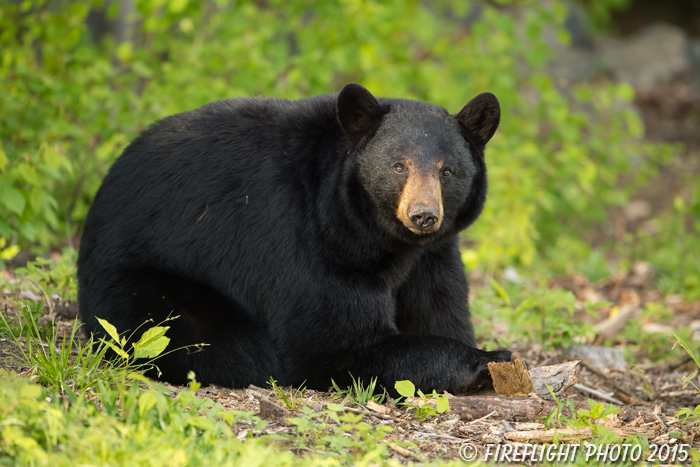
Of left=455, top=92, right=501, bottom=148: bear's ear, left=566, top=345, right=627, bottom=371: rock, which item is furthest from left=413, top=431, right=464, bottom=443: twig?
left=566, top=345, right=627, bottom=371: rock

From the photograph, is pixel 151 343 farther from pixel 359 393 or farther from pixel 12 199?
pixel 12 199

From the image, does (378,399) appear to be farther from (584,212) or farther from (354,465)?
(584,212)

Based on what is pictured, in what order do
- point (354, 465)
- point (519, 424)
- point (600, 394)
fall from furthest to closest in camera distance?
point (600, 394) < point (519, 424) < point (354, 465)

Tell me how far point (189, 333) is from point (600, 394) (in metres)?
2.21

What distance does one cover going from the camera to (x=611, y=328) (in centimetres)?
534

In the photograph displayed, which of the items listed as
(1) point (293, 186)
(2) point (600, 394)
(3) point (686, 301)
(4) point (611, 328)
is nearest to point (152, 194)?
(1) point (293, 186)

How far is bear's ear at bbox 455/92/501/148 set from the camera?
3711 millimetres

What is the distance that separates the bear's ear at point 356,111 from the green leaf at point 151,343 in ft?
4.33

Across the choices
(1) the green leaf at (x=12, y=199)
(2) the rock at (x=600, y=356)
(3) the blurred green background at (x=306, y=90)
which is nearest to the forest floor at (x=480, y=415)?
(2) the rock at (x=600, y=356)

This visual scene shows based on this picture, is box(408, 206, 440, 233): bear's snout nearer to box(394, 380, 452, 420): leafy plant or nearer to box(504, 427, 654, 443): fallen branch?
box(394, 380, 452, 420): leafy plant

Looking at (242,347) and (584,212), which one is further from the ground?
(584,212)

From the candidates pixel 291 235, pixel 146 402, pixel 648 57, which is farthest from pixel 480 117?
pixel 648 57

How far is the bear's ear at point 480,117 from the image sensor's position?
3.71 meters

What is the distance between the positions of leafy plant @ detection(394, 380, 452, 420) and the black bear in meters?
0.25
